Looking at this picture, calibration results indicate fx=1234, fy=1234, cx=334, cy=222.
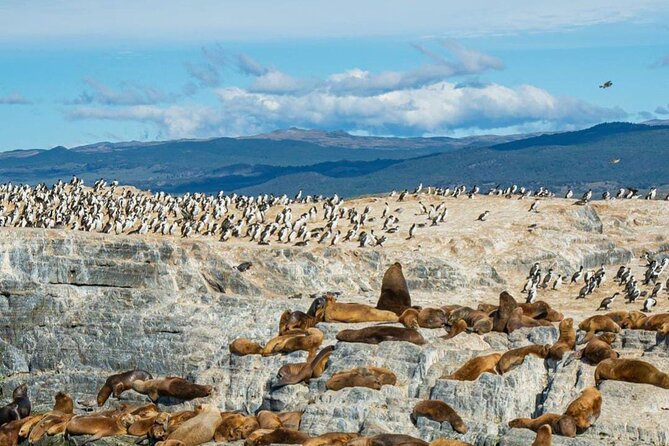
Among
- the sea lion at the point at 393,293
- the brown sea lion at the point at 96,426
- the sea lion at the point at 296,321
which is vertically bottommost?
the brown sea lion at the point at 96,426

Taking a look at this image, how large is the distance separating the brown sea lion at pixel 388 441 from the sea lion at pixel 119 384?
11221 millimetres

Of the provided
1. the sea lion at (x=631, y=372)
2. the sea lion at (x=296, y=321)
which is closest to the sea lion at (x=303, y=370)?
the sea lion at (x=296, y=321)

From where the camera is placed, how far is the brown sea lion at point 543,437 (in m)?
23.9

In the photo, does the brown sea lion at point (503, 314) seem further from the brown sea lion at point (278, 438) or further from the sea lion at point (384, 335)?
the brown sea lion at point (278, 438)

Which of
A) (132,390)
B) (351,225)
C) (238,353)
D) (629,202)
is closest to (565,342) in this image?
(238,353)

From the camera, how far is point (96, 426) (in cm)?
3003

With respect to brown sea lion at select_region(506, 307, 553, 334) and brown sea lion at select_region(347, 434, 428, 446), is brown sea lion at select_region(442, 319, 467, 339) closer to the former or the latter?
brown sea lion at select_region(506, 307, 553, 334)

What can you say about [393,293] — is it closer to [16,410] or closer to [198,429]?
[198,429]

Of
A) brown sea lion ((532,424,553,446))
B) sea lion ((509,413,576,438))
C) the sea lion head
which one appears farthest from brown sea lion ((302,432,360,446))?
the sea lion head

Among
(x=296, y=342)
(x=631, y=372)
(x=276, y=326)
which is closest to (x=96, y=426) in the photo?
(x=296, y=342)

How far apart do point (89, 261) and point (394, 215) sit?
17797 millimetres

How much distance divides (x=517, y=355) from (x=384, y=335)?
13.0 feet

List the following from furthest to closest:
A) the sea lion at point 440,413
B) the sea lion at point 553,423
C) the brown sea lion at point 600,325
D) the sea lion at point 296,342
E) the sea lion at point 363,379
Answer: the sea lion at point 296,342, the brown sea lion at point 600,325, the sea lion at point 363,379, the sea lion at point 440,413, the sea lion at point 553,423

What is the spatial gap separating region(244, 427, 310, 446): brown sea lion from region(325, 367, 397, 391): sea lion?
243cm
